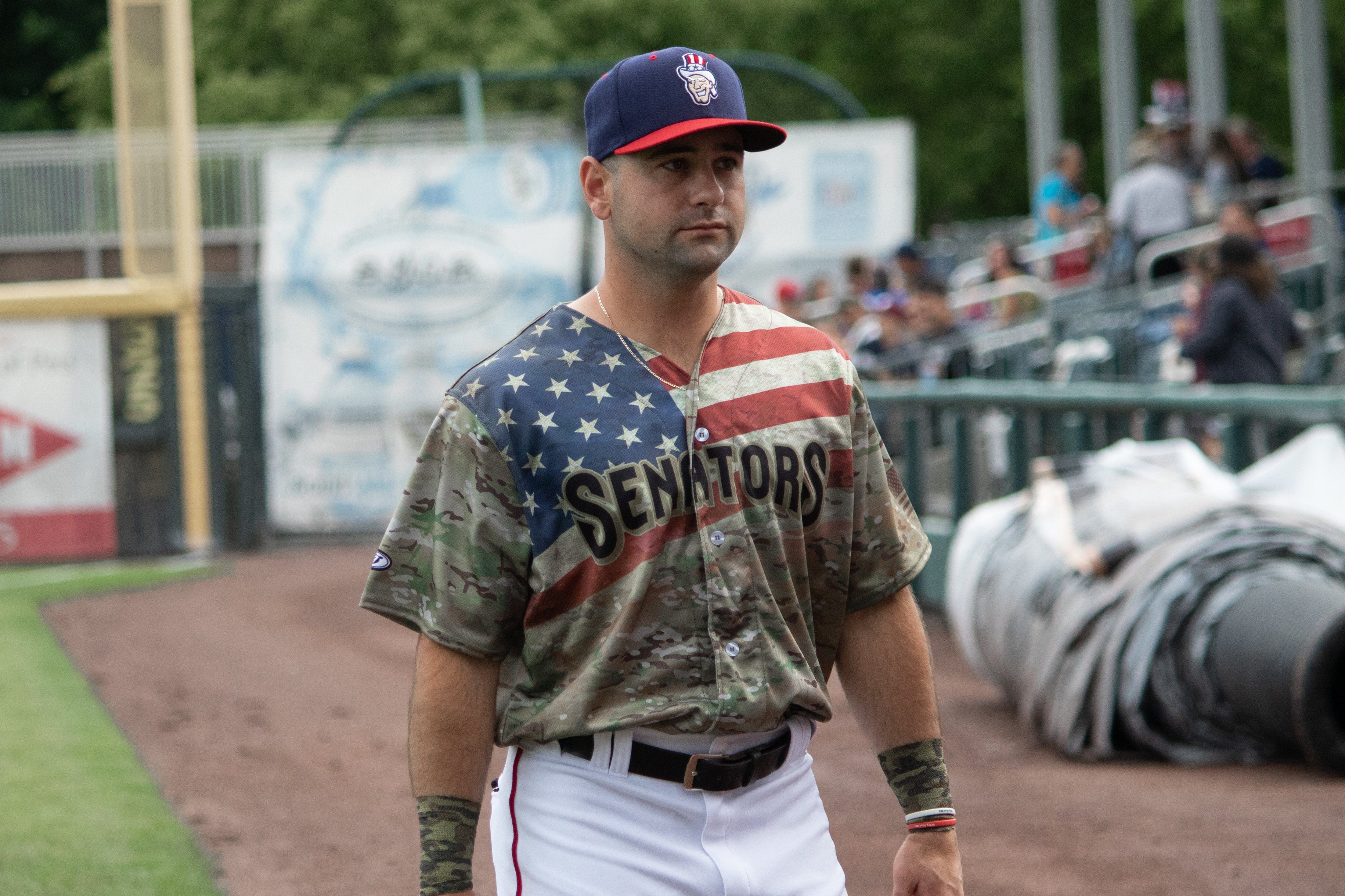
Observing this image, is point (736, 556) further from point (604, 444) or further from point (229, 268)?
point (229, 268)

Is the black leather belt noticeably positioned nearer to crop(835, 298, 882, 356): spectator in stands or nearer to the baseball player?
the baseball player

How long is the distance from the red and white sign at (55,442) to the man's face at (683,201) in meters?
15.0

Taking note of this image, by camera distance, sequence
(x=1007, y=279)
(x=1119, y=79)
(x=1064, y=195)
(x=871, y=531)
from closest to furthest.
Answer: (x=871, y=531) < (x=1007, y=279) < (x=1064, y=195) < (x=1119, y=79)

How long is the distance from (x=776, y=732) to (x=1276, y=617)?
427 cm

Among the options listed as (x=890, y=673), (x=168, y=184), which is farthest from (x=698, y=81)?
(x=168, y=184)

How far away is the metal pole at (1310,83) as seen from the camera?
17906 mm

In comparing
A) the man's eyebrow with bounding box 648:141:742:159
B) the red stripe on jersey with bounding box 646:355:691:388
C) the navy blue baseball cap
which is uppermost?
the navy blue baseball cap

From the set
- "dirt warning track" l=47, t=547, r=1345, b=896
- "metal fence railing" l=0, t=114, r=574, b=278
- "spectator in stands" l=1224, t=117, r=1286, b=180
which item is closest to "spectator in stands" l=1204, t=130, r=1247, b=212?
"spectator in stands" l=1224, t=117, r=1286, b=180

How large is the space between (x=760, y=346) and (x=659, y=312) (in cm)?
19

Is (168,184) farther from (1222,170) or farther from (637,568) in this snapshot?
(637,568)


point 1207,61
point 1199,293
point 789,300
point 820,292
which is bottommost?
point 1199,293

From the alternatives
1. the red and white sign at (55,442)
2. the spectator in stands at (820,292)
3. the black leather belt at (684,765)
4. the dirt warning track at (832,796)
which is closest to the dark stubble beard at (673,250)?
the black leather belt at (684,765)

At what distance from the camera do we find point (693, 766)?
9.11 feet

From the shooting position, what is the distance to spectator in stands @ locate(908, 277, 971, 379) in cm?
1250
